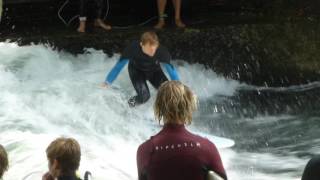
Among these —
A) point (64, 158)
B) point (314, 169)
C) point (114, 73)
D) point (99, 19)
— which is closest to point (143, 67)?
point (114, 73)

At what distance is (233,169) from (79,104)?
7.36 feet

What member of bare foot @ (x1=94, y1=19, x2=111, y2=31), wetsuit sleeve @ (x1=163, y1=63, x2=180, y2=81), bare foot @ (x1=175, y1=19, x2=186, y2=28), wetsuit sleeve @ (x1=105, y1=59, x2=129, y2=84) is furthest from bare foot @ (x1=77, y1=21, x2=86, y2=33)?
wetsuit sleeve @ (x1=163, y1=63, x2=180, y2=81)

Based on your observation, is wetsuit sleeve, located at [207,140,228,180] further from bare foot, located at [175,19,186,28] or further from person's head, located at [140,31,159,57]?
bare foot, located at [175,19,186,28]

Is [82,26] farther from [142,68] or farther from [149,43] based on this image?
[149,43]

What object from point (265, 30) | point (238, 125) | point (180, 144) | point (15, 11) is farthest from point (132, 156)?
point (15, 11)

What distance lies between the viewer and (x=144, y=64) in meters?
7.38

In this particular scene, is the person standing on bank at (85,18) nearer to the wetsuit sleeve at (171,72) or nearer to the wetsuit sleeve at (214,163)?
the wetsuit sleeve at (171,72)

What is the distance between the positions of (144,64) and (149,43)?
0.50m

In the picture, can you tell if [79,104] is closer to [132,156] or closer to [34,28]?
[132,156]

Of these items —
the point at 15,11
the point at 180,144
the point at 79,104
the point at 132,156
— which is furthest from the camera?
the point at 15,11

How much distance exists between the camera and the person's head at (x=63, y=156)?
3154 mm

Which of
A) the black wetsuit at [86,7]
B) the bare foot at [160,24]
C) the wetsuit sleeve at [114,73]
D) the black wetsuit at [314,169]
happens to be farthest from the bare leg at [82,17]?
the black wetsuit at [314,169]

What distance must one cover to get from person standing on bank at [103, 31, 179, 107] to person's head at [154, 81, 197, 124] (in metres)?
3.75

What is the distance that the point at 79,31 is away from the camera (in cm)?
995
